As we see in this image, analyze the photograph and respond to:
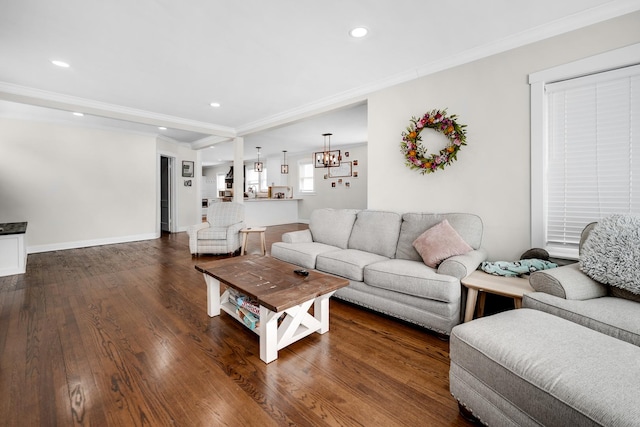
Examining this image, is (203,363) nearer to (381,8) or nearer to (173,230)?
(381,8)

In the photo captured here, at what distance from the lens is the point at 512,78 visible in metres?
2.59

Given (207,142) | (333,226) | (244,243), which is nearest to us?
(333,226)

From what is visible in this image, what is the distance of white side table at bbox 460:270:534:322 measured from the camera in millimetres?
1930

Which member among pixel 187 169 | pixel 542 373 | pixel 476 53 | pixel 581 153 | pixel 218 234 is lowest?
pixel 542 373

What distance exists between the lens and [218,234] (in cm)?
495

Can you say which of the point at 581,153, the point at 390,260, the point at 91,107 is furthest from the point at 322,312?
the point at 91,107

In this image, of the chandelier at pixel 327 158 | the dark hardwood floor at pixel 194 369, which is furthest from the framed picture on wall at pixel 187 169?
the dark hardwood floor at pixel 194 369

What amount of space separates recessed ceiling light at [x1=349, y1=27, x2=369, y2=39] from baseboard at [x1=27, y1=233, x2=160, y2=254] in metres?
6.16

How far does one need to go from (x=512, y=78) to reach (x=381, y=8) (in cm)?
141

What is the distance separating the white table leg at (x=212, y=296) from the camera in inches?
96.3

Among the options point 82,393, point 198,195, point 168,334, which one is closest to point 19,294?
point 168,334

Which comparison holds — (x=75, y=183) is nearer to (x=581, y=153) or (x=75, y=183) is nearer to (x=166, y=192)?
(x=166, y=192)

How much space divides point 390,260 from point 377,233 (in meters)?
0.44

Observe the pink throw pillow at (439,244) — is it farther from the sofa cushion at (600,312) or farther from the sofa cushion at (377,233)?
the sofa cushion at (600,312)
